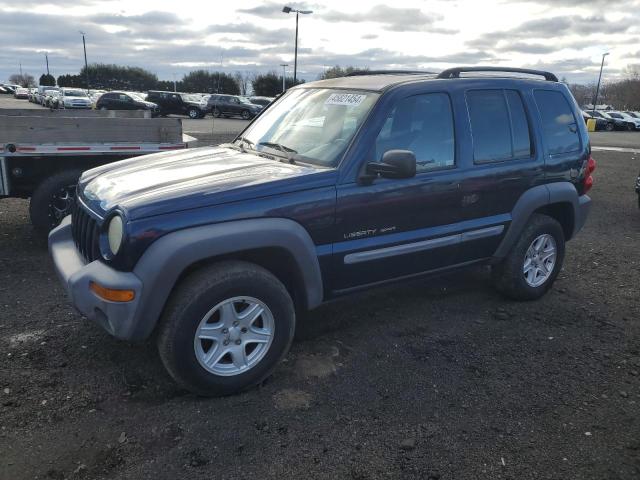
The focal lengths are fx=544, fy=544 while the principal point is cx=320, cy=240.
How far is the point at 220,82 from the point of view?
70.0m

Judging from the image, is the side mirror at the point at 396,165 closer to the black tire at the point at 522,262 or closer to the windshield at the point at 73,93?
the black tire at the point at 522,262

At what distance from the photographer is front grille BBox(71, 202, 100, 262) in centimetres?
323

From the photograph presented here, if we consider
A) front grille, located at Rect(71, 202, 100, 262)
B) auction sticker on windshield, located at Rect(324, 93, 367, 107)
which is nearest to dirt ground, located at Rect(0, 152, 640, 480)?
front grille, located at Rect(71, 202, 100, 262)

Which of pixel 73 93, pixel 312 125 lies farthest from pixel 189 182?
pixel 73 93

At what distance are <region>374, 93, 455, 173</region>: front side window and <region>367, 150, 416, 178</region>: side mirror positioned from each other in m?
0.15

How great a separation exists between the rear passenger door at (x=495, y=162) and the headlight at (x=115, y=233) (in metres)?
2.38

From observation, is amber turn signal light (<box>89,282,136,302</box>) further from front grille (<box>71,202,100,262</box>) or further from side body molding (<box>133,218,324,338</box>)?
front grille (<box>71,202,100,262</box>)

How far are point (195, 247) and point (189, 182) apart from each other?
0.53 metres

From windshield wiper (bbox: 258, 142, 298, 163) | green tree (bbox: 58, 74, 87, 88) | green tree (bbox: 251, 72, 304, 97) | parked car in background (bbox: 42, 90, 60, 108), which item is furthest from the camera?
green tree (bbox: 58, 74, 87, 88)

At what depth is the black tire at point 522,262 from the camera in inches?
183

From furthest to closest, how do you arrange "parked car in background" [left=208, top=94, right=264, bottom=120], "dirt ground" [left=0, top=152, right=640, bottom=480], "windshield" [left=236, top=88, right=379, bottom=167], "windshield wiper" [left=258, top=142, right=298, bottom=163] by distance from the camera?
"parked car in background" [left=208, top=94, right=264, bottom=120]
"windshield wiper" [left=258, top=142, right=298, bottom=163]
"windshield" [left=236, top=88, right=379, bottom=167]
"dirt ground" [left=0, top=152, right=640, bottom=480]

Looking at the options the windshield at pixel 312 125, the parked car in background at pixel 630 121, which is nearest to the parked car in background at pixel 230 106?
the parked car in background at pixel 630 121

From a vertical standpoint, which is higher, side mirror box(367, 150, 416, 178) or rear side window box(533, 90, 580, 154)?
rear side window box(533, 90, 580, 154)

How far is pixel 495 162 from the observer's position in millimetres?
4234
